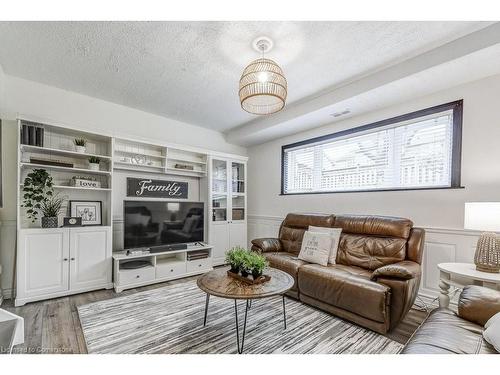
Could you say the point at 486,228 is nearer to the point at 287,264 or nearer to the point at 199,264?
the point at 287,264

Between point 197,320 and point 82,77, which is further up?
point 82,77

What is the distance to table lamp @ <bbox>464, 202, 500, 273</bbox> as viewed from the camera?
1.85m

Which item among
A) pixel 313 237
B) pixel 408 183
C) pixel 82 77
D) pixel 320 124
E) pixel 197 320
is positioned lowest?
pixel 197 320

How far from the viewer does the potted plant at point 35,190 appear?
264cm

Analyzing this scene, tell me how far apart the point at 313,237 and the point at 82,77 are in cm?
336

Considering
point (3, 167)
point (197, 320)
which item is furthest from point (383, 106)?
point (3, 167)

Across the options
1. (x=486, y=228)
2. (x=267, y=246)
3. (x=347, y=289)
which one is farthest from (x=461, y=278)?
(x=267, y=246)

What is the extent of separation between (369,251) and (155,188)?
316 centimetres

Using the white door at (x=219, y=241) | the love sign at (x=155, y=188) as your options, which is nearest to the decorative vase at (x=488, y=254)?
the white door at (x=219, y=241)

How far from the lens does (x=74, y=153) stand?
9.52 ft

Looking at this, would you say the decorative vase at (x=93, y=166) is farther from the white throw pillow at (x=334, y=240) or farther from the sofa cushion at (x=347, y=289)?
the white throw pillow at (x=334, y=240)
